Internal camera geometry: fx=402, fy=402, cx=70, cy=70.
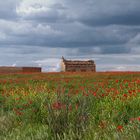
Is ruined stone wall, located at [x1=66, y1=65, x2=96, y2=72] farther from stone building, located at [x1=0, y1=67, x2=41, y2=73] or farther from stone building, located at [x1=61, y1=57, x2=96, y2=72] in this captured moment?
stone building, located at [x1=0, y1=67, x2=41, y2=73]

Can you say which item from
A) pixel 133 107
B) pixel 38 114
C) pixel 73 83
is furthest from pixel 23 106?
pixel 73 83

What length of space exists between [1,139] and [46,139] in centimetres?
106

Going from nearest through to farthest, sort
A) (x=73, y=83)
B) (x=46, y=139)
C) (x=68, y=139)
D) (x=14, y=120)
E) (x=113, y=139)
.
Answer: (x=113, y=139), (x=68, y=139), (x=46, y=139), (x=14, y=120), (x=73, y=83)

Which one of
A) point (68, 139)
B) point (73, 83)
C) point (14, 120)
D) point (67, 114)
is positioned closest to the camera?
point (68, 139)

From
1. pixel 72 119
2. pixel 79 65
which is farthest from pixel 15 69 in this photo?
pixel 72 119

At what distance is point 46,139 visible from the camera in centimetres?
912

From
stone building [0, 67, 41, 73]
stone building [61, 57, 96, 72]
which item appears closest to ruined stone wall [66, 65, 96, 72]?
stone building [61, 57, 96, 72]

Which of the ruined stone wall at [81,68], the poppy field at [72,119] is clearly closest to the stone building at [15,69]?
the ruined stone wall at [81,68]

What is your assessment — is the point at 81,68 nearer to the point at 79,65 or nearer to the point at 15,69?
the point at 79,65

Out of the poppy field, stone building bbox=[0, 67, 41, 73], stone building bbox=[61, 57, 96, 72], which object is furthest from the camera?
stone building bbox=[0, 67, 41, 73]

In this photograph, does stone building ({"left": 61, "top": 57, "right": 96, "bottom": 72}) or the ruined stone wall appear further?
the ruined stone wall

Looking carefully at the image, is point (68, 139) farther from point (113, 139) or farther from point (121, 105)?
point (121, 105)

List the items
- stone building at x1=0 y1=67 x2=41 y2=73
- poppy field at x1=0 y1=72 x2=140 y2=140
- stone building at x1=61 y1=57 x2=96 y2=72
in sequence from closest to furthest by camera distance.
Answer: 1. poppy field at x1=0 y1=72 x2=140 y2=140
2. stone building at x1=61 y1=57 x2=96 y2=72
3. stone building at x1=0 y1=67 x2=41 y2=73

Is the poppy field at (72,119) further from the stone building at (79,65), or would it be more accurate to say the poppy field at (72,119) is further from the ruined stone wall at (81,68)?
the ruined stone wall at (81,68)
